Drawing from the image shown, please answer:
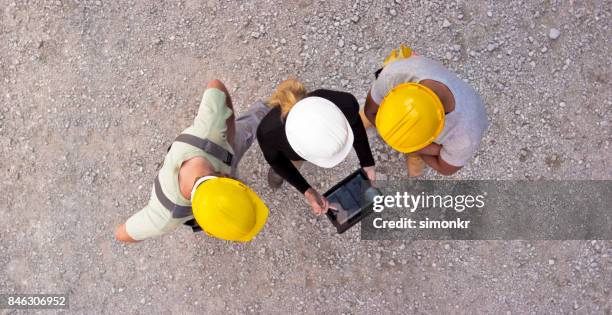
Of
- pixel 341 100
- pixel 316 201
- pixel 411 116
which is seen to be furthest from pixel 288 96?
pixel 316 201

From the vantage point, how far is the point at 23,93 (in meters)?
4.43

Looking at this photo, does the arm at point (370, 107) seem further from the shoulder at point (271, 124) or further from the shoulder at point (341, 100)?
the shoulder at point (271, 124)

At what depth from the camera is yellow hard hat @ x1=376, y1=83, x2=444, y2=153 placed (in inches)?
93.0

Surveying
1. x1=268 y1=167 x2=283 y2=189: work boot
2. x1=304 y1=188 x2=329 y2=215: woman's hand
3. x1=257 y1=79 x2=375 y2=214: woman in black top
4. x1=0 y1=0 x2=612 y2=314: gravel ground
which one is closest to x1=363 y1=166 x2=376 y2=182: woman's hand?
x1=257 y1=79 x2=375 y2=214: woman in black top

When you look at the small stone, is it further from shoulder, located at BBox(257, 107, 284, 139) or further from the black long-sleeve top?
shoulder, located at BBox(257, 107, 284, 139)

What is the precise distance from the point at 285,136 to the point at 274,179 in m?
1.20

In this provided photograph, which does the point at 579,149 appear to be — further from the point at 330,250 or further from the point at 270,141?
the point at 270,141

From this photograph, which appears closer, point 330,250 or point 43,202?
point 330,250

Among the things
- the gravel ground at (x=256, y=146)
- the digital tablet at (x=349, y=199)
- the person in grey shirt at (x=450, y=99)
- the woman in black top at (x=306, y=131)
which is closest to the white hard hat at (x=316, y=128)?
the woman in black top at (x=306, y=131)

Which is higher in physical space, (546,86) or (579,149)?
(546,86)

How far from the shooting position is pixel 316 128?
2496mm

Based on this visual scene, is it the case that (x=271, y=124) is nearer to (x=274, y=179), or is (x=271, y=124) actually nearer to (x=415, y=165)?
(x=274, y=179)

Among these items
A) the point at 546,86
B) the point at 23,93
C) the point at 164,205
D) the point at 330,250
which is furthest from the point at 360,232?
the point at 23,93

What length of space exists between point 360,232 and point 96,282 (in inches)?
104
